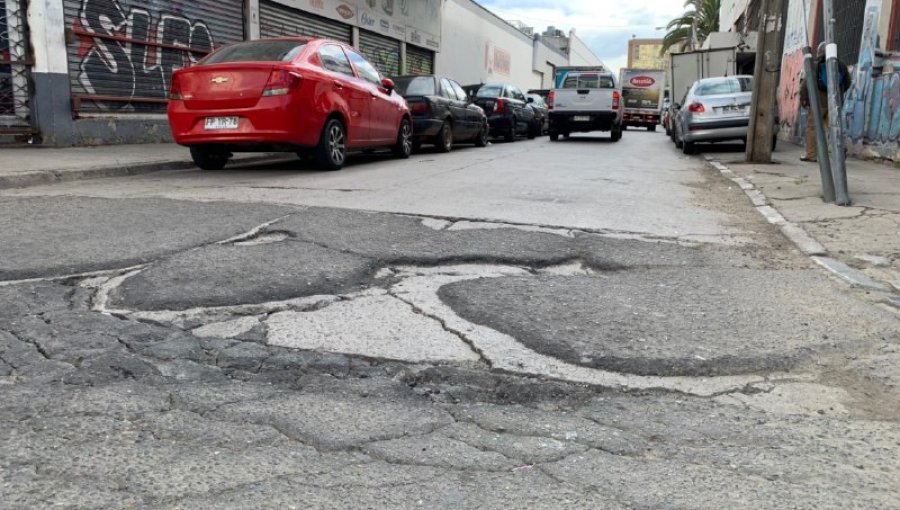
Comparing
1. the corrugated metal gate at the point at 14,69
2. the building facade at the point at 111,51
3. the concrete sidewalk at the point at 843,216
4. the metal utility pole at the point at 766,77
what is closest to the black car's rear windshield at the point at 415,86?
the building facade at the point at 111,51

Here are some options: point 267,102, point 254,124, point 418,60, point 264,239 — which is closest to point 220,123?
point 254,124

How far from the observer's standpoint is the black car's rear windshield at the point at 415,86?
13.5 meters

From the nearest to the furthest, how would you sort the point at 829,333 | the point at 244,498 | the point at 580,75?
the point at 244,498, the point at 829,333, the point at 580,75

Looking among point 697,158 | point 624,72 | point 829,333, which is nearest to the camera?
point 829,333

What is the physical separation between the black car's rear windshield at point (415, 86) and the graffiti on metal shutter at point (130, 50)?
427cm

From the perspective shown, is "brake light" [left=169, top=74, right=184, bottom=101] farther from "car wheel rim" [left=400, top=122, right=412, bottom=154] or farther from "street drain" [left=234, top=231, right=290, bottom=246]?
"street drain" [left=234, top=231, right=290, bottom=246]

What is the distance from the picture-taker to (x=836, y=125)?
7.25 m

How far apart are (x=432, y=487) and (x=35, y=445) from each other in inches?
49.4

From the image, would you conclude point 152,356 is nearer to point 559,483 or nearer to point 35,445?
point 35,445

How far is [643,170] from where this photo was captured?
1145 cm

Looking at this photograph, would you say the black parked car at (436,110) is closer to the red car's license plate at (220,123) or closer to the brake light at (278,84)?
the brake light at (278,84)

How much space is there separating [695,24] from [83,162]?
145 feet

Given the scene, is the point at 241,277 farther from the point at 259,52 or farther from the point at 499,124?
the point at 499,124

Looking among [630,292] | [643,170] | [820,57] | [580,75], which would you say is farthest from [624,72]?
[630,292]
